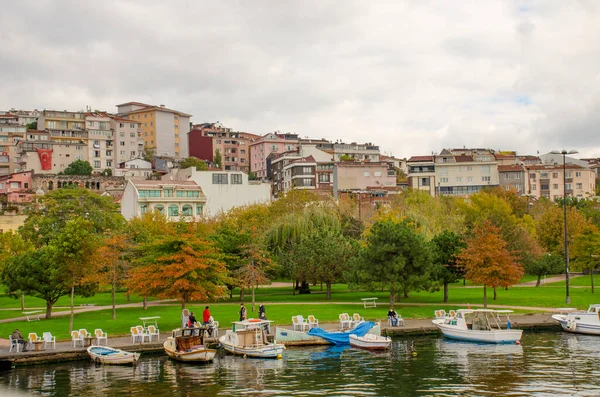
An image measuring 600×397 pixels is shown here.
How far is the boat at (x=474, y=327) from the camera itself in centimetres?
4078

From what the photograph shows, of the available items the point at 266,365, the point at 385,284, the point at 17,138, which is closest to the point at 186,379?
the point at 266,365

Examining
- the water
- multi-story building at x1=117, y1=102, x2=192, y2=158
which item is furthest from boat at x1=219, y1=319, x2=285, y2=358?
multi-story building at x1=117, y1=102, x2=192, y2=158

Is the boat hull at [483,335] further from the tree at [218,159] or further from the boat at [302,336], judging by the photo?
the tree at [218,159]

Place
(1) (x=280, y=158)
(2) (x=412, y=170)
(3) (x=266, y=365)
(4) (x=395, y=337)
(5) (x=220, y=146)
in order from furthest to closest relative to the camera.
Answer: (5) (x=220, y=146), (1) (x=280, y=158), (2) (x=412, y=170), (4) (x=395, y=337), (3) (x=266, y=365)

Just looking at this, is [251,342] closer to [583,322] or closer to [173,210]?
[583,322]

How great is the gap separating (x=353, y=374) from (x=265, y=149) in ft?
459

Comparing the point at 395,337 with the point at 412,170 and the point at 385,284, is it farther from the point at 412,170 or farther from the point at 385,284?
the point at 412,170

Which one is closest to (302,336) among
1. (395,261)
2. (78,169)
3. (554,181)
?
(395,261)

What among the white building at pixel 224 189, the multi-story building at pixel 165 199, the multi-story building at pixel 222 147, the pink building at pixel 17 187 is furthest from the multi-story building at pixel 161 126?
the multi-story building at pixel 165 199

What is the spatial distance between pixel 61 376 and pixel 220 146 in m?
146

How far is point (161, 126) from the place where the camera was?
17038 cm

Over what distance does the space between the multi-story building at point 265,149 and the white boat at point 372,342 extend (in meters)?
127

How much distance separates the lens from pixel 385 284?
4994 centimetres

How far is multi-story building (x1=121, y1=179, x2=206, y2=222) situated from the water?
2711 inches
